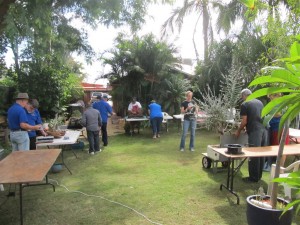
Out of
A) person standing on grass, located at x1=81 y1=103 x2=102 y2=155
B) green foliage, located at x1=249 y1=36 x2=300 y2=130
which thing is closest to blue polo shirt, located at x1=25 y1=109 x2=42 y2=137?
person standing on grass, located at x1=81 y1=103 x2=102 y2=155

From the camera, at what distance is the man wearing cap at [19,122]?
5.31 m

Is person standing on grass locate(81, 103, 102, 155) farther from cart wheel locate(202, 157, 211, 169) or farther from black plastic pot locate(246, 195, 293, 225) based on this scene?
black plastic pot locate(246, 195, 293, 225)

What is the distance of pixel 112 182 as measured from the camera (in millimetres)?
5688

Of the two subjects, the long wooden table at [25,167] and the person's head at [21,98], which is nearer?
the long wooden table at [25,167]

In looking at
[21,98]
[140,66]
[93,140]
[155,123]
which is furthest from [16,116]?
[140,66]

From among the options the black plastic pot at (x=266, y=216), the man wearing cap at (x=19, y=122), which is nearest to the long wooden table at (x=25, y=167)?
the man wearing cap at (x=19, y=122)

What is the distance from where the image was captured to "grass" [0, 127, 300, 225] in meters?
4.08

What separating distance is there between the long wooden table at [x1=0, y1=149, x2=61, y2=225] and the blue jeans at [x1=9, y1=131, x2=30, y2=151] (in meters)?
0.67

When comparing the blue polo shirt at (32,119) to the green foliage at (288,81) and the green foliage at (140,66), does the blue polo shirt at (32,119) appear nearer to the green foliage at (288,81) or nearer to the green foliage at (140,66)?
the green foliage at (288,81)

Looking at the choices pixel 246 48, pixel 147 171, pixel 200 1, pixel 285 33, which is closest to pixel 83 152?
pixel 147 171

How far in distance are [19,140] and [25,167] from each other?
1.78 metres

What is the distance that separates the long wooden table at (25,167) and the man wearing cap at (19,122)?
67 cm

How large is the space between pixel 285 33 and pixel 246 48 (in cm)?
638

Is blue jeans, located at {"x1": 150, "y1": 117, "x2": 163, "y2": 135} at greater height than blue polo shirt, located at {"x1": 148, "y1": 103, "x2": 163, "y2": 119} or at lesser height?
lesser
